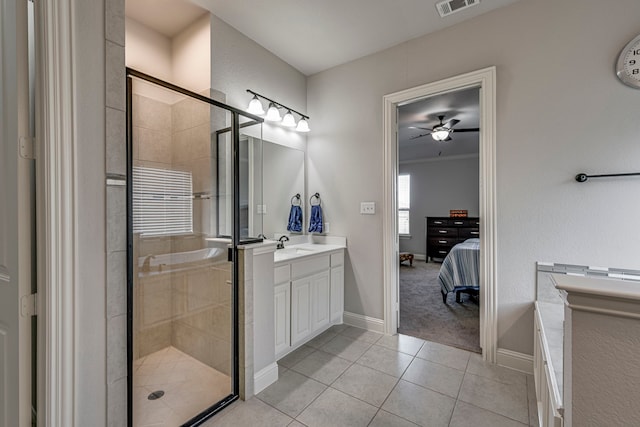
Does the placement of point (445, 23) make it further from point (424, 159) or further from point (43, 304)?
point (424, 159)

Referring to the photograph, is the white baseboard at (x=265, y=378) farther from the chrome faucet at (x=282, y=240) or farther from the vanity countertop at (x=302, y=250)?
the chrome faucet at (x=282, y=240)

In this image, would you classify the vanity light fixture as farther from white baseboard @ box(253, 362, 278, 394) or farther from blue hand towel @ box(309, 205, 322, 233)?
white baseboard @ box(253, 362, 278, 394)

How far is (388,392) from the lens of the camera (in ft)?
6.13

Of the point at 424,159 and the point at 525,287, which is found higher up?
the point at 424,159

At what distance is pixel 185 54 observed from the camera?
239 cm

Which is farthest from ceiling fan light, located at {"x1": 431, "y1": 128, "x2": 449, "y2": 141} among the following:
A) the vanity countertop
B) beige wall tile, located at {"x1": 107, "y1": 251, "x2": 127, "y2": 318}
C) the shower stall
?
beige wall tile, located at {"x1": 107, "y1": 251, "x2": 127, "y2": 318}

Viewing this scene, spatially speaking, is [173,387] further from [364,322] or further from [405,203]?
[405,203]

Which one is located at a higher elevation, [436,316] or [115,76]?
[115,76]

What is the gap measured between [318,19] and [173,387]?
9.61 ft

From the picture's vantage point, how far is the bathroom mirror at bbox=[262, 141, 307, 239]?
283 cm

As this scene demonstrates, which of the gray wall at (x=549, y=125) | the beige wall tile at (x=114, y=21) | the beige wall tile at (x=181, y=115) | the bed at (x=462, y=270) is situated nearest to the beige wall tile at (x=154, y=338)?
the beige wall tile at (x=181, y=115)

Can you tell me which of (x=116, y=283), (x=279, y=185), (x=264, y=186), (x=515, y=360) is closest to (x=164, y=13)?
(x=264, y=186)

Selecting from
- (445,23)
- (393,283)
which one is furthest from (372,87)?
(393,283)

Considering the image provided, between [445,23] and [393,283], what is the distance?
7.73 feet
